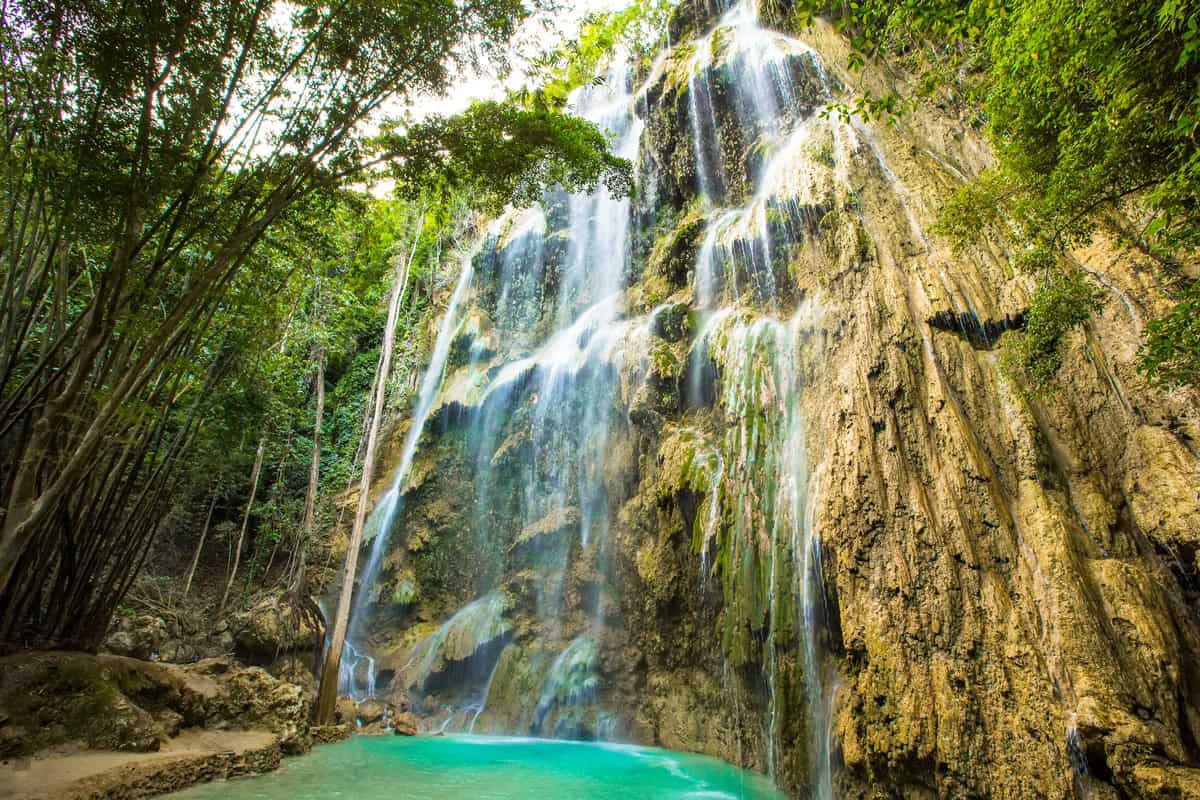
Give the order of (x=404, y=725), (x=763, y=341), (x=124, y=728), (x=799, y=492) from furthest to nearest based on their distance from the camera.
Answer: (x=404, y=725) → (x=763, y=341) → (x=799, y=492) → (x=124, y=728)

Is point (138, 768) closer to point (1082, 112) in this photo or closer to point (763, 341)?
point (763, 341)

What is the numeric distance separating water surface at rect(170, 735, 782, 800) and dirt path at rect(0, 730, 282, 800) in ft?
0.60

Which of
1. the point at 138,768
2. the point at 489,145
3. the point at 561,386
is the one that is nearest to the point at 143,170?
the point at 489,145

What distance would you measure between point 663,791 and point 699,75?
48.2 feet

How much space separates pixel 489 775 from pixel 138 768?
3860 millimetres

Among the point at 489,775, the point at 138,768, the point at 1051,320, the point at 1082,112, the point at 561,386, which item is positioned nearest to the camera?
the point at 138,768

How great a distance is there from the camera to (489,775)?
732 cm

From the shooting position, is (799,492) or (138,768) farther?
(799,492)

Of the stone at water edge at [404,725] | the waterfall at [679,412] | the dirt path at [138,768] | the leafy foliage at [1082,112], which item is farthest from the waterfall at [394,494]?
the leafy foliage at [1082,112]

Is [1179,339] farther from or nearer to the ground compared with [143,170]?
nearer to the ground

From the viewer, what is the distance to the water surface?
20.3 ft

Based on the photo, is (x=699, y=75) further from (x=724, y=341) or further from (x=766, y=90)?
(x=724, y=341)

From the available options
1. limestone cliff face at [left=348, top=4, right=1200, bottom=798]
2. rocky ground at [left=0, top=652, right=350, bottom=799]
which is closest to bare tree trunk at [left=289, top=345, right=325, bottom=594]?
limestone cliff face at [left=348, top=4, right=1200, bottom=798]

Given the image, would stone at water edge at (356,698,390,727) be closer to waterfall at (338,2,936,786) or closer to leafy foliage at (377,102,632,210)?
waterfall at (338,2,936,786)
